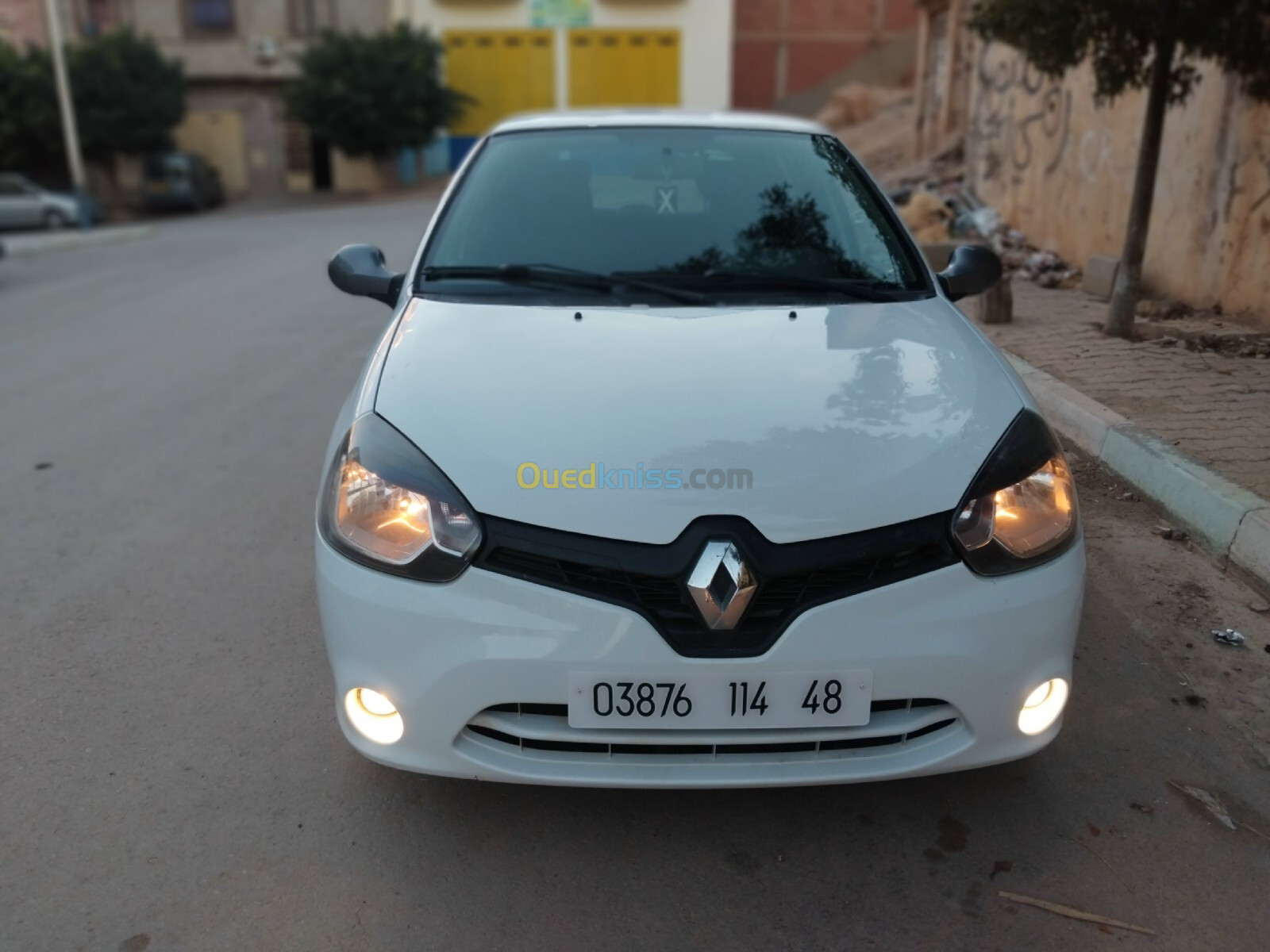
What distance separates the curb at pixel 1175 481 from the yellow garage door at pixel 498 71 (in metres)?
31.6

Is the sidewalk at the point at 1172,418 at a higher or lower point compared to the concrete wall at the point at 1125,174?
lower

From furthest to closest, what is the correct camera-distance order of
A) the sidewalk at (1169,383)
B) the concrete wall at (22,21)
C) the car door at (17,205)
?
the concrete wall at (22,21) → the car door at (17,205) → the sidewalk at (1169,383)

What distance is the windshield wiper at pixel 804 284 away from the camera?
119 inches

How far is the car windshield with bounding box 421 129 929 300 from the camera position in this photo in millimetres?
3182

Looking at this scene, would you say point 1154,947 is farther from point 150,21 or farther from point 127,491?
point 150,21

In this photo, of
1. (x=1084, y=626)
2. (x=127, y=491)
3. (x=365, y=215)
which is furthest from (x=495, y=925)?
(x=365, y=215)

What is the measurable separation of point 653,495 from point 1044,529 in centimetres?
84

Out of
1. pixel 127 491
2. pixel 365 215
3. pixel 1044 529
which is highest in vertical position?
pixel 1044 529

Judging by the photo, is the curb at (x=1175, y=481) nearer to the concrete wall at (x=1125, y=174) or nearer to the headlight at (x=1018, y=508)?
the headlight at (x=1018, y=508)

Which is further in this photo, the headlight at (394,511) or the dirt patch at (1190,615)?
the dirt patch at (1190,615)

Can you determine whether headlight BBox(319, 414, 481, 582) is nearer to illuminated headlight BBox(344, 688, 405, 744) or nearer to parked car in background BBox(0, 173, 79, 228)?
illuminated headlight BBox(344, 688, 405, 744)

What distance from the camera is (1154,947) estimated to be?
2.05m

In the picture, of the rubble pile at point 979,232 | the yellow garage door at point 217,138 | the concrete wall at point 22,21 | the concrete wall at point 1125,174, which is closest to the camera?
the concrete wall at point 1125,174

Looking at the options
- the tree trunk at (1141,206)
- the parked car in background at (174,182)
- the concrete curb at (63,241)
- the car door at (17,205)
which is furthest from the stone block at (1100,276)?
the parked car in background at (174,182)
